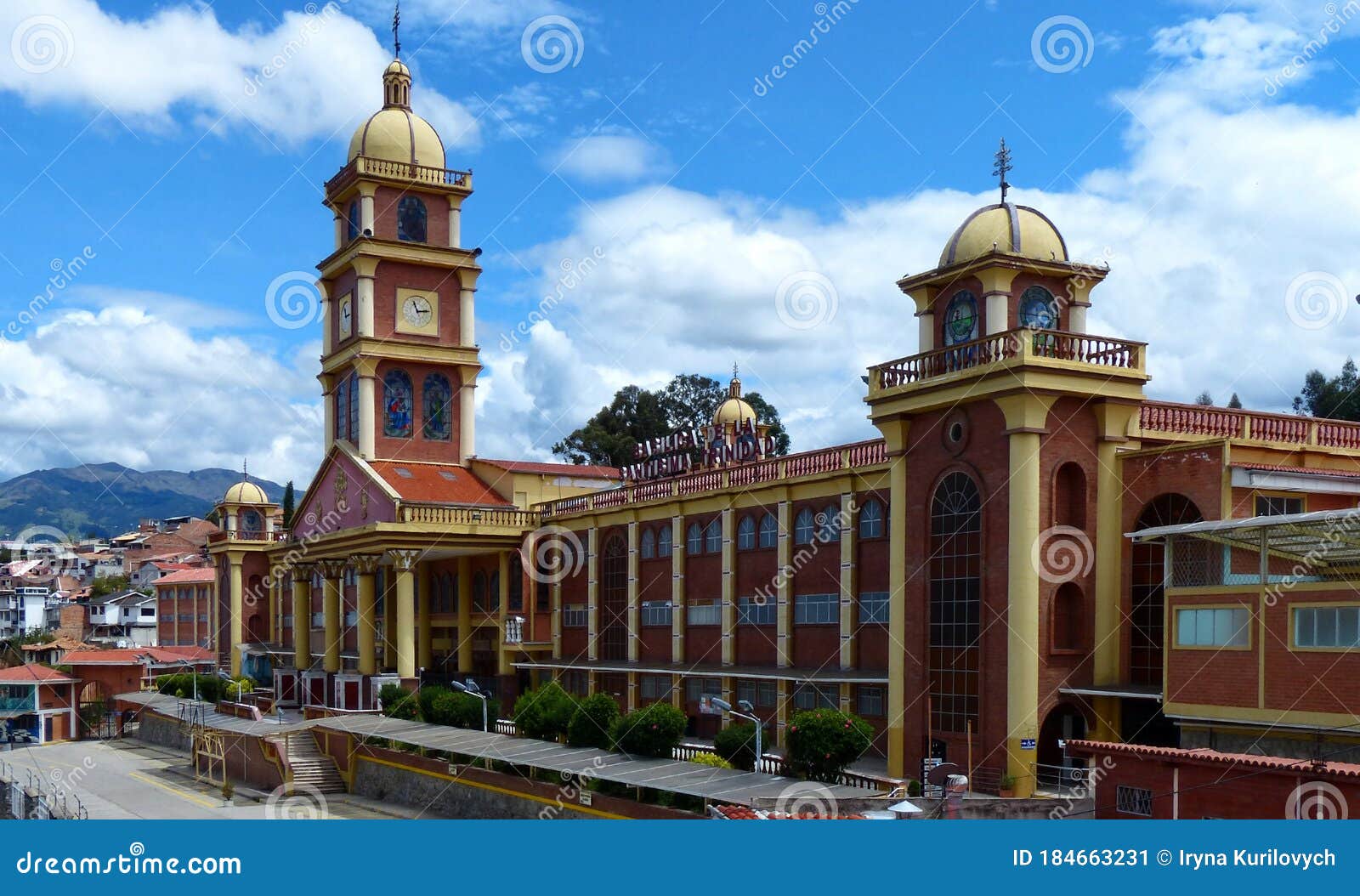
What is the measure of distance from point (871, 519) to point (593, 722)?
10153 millimetres

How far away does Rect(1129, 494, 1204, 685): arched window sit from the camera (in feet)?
106

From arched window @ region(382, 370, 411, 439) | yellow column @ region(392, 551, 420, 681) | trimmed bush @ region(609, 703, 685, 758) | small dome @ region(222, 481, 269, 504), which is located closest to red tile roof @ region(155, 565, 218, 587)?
small dome @ region(222, 481, 269, 504)

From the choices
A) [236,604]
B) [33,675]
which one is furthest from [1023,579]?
[33,675]

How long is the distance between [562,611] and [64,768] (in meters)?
25.8

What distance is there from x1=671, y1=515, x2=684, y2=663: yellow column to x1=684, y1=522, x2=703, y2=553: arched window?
9.2 inches

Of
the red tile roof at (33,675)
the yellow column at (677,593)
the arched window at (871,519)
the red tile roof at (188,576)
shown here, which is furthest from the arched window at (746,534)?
the red tile roof at (188,576)

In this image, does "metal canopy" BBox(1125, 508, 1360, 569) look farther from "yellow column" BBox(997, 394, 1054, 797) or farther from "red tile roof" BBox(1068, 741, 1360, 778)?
"yellow column" BBox(997, 394, 1054, 797)

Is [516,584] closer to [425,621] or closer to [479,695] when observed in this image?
[425,621]

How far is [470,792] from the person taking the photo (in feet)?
136

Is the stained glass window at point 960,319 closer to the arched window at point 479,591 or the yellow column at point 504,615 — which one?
the yellow column at point 504,615

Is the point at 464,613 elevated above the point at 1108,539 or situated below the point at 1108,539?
below

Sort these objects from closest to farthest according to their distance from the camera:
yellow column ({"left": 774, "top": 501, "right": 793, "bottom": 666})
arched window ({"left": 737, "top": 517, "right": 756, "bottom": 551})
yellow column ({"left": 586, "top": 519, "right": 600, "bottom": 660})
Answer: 1. yellow column ({"left": 774, "top": 501, "right": 793, "bottom": 666})
2. arched window ({"left": 737, "top": 517, "right": 756, "bottom": 551})
3. yellow column ({"left": 586, "top": 519, "right": 600, "bottom": 660})

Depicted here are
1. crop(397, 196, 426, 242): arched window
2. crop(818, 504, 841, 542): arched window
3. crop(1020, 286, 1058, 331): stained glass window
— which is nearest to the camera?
crop(1020, 286, 1058, 331): stained glass window

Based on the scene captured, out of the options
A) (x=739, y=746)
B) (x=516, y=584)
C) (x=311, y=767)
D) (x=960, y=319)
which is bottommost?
(x=311, y=767)
